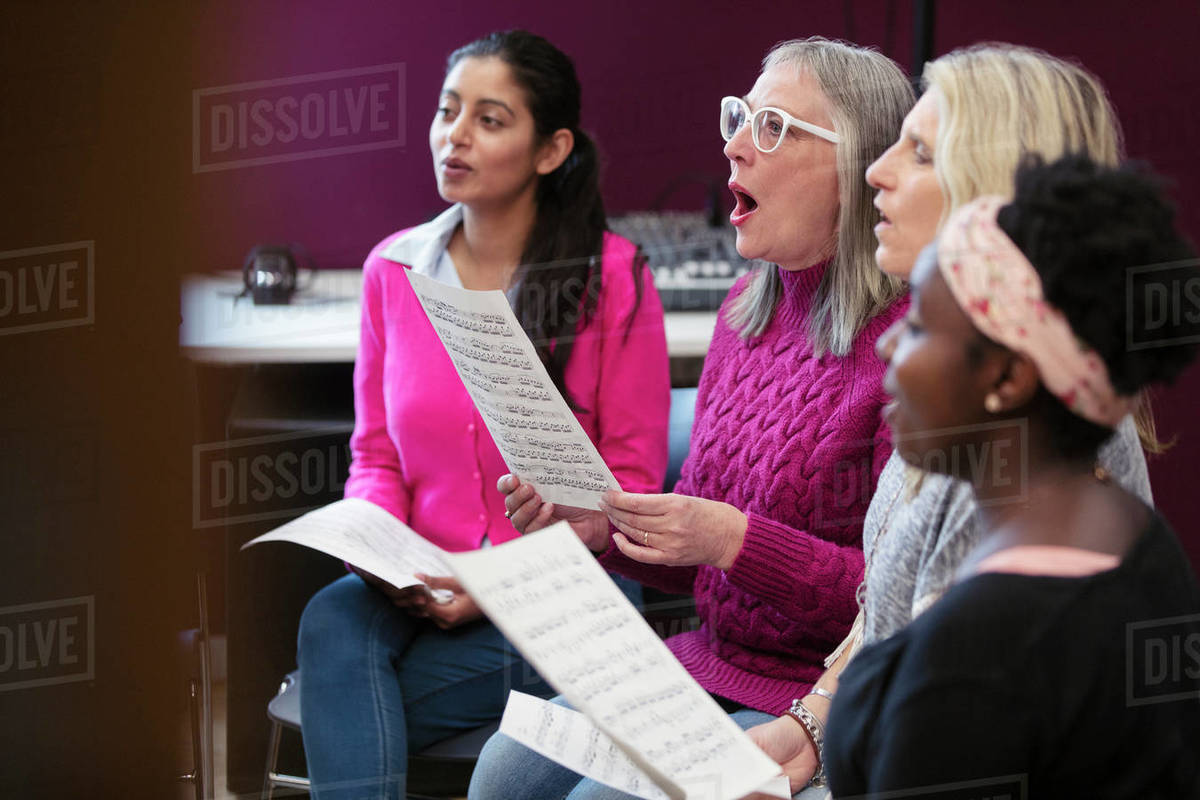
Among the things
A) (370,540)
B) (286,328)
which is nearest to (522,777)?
(370,540)

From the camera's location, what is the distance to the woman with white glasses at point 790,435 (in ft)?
4.71

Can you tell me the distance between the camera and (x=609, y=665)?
998mm

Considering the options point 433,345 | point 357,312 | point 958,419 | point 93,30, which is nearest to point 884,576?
point 958,419

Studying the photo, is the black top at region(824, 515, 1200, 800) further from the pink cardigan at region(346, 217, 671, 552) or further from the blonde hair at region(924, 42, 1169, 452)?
the pink cardigan at region(346, 217, 671, 552)

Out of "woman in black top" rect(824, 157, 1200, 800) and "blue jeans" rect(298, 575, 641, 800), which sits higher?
"woman in black top" rect(824, 157, 1200, 800)

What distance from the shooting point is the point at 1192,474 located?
3.28 m

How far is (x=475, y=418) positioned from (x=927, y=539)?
3.44 ft

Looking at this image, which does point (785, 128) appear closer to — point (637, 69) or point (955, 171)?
point (955, 171)

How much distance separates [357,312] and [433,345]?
0.88 m

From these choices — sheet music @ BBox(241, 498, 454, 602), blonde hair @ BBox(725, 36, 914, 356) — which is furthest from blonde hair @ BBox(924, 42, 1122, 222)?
sheet music @ BBox(241, 498, 454, 602)

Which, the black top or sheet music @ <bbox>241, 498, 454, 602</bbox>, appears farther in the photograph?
sheet music @ <bbox>241, 498, 454, 602</bbox>

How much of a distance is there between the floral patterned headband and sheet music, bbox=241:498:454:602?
3.15ft

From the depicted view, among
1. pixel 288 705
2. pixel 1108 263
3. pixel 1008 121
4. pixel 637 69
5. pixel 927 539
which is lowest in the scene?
pixel 288 705

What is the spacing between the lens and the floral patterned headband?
84 centimetres
